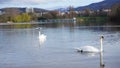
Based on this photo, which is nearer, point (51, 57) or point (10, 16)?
point (51, 57)

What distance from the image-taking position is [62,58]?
2034cm

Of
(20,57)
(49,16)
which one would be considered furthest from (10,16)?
(20,57)

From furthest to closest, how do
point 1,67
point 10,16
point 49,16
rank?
1. point 49,16
2. point 10,16
3. point 1,67

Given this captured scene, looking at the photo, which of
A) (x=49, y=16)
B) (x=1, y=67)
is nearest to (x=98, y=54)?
(x=1, y=67)

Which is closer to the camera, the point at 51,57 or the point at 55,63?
the point at 55,63

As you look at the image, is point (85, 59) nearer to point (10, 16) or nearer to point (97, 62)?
point (97, 62)

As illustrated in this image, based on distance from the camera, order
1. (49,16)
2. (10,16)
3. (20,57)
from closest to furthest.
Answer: (20,57) → (10,16) → (49,16)

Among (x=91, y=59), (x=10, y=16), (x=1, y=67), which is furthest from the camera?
(x=10, y=16)

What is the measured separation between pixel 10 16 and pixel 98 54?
413 feet

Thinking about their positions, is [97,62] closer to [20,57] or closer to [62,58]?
[62,58]

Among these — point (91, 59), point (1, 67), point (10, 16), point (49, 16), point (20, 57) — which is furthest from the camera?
point (49, 16)

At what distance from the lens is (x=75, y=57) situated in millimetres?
20578

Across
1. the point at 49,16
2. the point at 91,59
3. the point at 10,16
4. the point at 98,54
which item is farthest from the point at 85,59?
the point at 49,16

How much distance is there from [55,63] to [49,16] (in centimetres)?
14250
